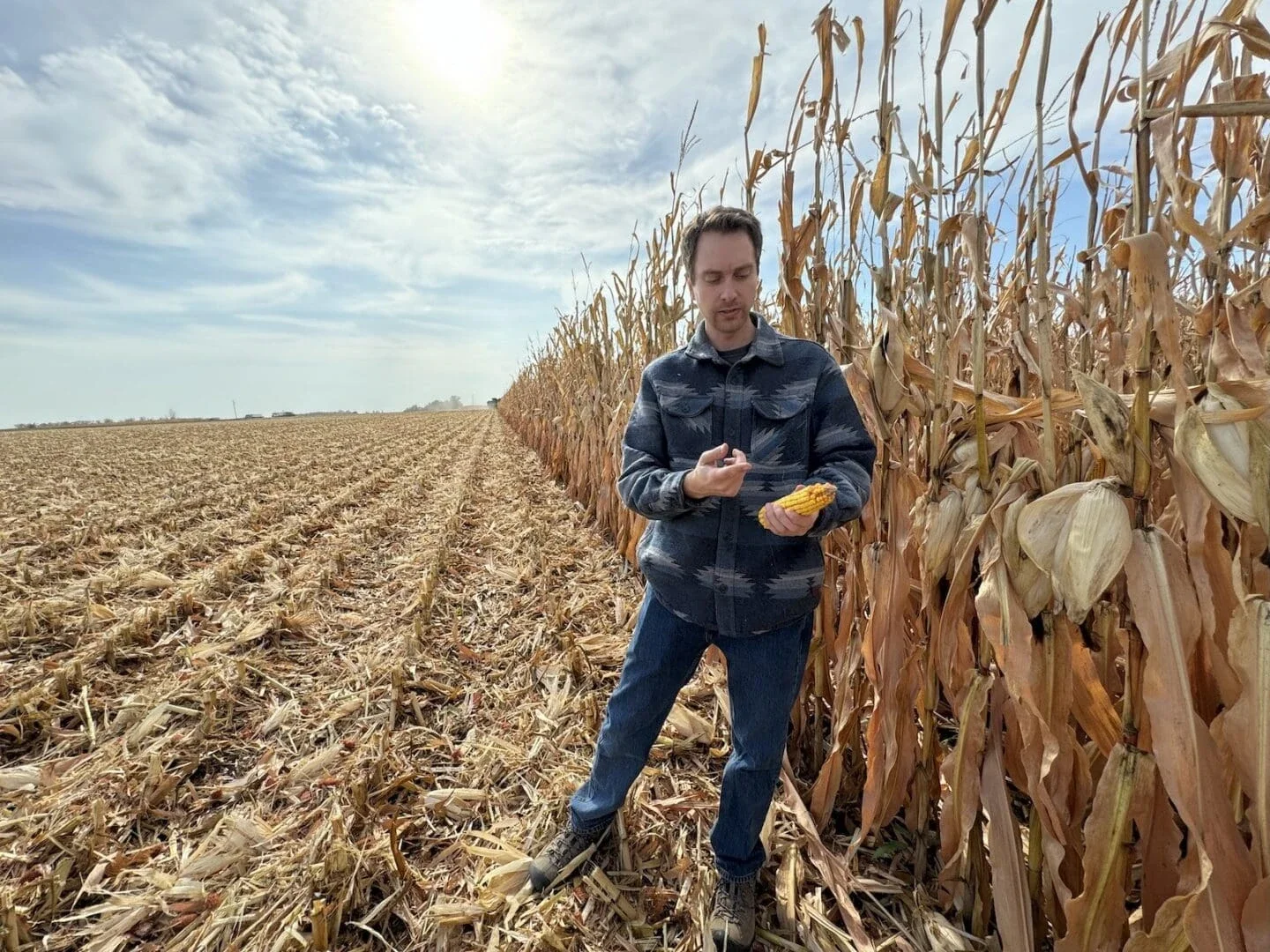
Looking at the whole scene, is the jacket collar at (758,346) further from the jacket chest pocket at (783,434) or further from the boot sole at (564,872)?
the boot sole at (564,872)

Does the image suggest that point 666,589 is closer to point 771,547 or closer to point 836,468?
point 771,547

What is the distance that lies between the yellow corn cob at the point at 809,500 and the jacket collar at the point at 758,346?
42 cm

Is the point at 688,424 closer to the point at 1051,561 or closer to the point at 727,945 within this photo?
the point at 1051,561

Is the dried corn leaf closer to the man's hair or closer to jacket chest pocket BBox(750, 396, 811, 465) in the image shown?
jacket chest pocket BBox(750, 396, 811, 465)

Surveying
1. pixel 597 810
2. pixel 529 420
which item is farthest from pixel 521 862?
pixel 529 420

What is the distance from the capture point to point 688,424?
5.83ft

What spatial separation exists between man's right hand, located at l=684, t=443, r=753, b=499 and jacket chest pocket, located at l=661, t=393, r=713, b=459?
23 centimetres

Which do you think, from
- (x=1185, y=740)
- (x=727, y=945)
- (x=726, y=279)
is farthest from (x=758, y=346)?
(x=727, y=945)

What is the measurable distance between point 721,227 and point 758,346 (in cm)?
33

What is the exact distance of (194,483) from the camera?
360 inches

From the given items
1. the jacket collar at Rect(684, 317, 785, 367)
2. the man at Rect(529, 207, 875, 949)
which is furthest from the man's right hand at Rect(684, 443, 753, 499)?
the jacket collar at Rect(684, 317, 785, 367)

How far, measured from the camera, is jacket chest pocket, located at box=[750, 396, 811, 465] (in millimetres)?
1668

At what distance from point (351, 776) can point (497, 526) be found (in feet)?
13.5

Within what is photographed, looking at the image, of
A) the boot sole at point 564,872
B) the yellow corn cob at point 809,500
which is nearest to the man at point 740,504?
the yellow corn cob at point 809,500
